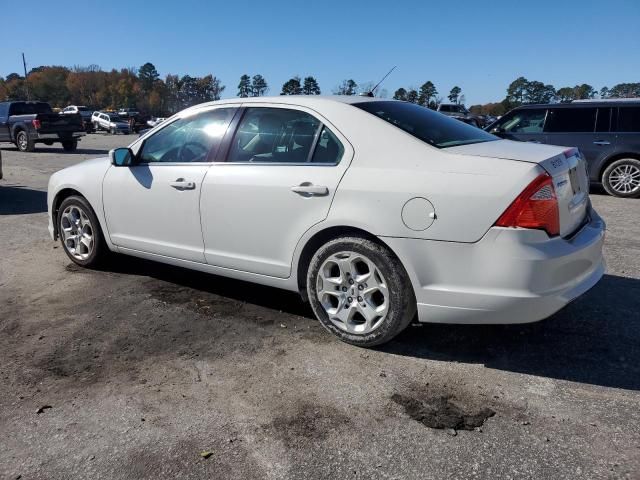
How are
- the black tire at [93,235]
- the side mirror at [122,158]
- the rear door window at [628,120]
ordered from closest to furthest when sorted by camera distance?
the side mirror at [122,158], the black tire at [93,235], the rear door window at [628,120]

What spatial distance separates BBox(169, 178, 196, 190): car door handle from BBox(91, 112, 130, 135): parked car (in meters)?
40.6

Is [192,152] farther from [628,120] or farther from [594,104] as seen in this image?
[628,120]

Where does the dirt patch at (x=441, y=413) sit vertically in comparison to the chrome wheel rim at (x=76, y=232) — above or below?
below

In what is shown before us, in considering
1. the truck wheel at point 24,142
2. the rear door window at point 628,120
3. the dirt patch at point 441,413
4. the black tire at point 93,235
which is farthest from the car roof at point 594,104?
the truck wheel at point 24,142

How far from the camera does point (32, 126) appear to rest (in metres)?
19.2

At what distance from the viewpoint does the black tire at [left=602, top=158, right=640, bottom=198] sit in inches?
372

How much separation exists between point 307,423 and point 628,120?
9.38 m

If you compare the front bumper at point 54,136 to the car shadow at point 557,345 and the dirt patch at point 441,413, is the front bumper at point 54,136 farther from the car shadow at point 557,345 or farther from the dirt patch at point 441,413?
the dirt patch at point 441,413

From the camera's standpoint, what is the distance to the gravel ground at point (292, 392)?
2.35 meters

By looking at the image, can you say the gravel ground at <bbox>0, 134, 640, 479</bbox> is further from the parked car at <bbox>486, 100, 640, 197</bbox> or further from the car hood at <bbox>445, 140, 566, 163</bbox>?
the parked car at <bbox>486, 100, 640, 197</bbox>

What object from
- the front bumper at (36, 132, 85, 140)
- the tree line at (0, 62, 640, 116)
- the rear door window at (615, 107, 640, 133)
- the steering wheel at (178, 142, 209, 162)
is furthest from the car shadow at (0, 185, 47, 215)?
the tree line at (0, 62, 640, 116)

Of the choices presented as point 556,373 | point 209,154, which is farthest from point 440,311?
point 209,154

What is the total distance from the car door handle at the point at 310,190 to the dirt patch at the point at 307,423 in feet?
4.35

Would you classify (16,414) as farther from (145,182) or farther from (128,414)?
(145,182)
